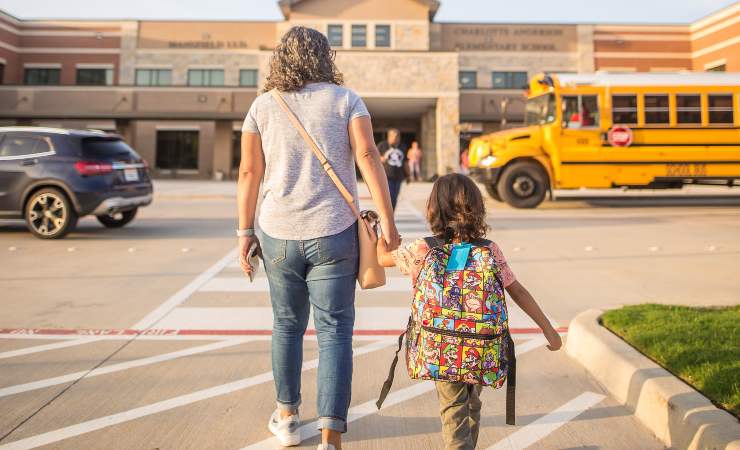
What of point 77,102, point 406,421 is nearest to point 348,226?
point 406,421

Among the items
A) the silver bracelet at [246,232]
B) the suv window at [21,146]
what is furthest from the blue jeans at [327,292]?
the suv window at [21,146]

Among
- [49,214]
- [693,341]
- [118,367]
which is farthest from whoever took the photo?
[49,214]

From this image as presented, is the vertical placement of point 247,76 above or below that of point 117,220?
above

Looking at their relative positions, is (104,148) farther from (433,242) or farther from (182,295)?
(433,242)

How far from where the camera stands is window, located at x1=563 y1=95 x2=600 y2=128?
1384 cm

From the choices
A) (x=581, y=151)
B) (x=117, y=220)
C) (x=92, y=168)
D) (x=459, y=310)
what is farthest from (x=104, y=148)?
(x=581, y=151)

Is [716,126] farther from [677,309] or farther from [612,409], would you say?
[612,409]

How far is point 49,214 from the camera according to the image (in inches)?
372

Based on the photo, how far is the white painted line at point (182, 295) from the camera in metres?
4.99

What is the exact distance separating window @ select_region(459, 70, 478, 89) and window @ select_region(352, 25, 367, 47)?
24.7ft

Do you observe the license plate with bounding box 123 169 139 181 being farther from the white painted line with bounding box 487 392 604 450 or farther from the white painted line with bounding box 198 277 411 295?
the white painted line with bounding box 487 392 604 450

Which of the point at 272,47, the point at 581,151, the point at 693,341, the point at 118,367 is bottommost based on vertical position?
the point at 118,367

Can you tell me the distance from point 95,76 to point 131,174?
120 feet

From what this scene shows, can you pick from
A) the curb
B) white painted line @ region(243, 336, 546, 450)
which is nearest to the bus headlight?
the curb
